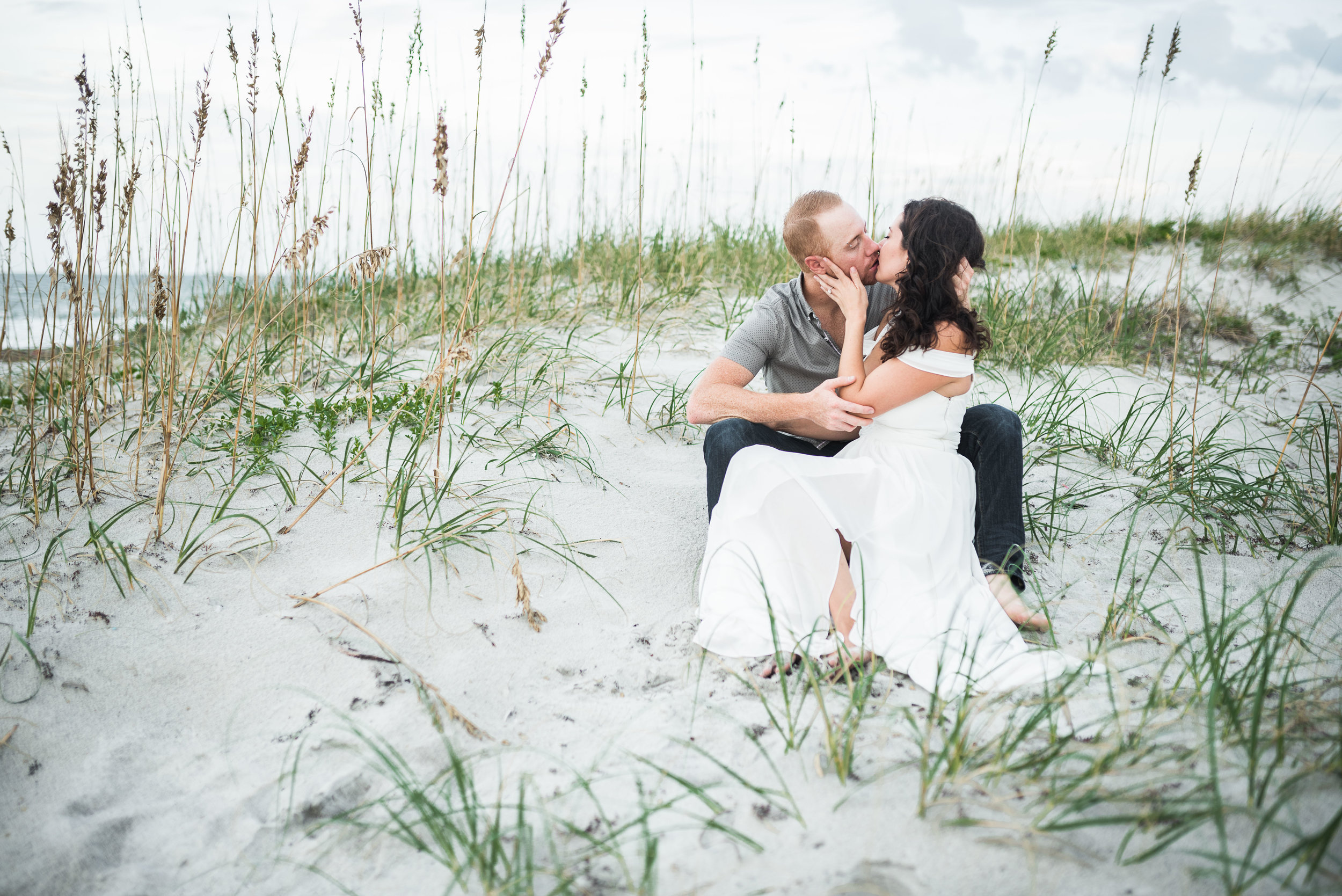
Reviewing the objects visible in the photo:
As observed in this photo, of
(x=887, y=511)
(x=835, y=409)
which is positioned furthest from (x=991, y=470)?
(x=835, y=409)

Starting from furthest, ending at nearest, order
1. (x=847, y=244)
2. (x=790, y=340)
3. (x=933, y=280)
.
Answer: (x=790, y=340) < (x=847, y=244) < (x=933, y=280)

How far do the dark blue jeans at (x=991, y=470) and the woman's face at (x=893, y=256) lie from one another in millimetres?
493

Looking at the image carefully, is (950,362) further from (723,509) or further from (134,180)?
(134,180)

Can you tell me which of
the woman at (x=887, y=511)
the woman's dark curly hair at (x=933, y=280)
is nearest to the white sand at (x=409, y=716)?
the woman at (x=887, y=511)

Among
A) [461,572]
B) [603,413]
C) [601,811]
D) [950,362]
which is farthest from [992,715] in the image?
[603,413]

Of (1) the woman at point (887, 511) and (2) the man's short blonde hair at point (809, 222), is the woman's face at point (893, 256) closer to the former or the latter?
(1) the woman at point (887, 511)

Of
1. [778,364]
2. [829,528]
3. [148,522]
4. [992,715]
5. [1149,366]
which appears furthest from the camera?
[1149,366]

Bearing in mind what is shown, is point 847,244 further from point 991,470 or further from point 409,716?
point 409,716

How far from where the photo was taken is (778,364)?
262 centimetres

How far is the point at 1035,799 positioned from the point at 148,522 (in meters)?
2.45

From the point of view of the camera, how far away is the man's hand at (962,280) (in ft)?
7.03

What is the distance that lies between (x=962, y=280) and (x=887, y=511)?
704mm

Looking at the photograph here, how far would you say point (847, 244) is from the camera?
7.80 ft

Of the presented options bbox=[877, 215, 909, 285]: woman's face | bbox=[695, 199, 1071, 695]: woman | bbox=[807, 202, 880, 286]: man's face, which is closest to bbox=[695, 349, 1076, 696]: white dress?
bbox=[695, 199, 1071, 695]: woman
